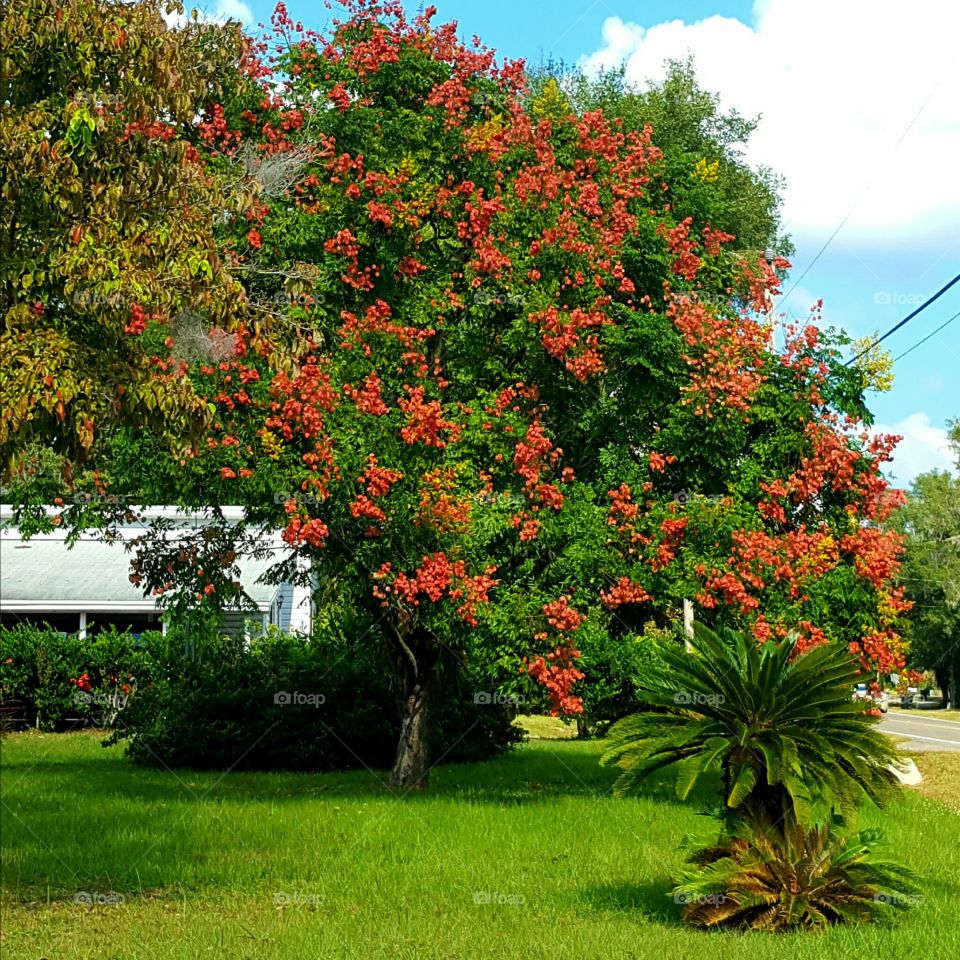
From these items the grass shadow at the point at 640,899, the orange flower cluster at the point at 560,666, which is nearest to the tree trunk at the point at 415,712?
the orange flower cluster at the point at 560,666

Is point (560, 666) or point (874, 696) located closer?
point (874, 696)

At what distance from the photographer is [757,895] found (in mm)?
9039

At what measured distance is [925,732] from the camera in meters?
39.1

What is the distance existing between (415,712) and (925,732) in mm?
25470

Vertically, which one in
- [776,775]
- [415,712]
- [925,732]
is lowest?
[925,732]

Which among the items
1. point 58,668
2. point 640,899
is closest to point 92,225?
point 640,899

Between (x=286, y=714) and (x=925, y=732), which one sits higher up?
(x=286, y=714)

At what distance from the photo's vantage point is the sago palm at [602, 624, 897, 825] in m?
9.13

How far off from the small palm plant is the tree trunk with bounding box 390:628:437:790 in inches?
367

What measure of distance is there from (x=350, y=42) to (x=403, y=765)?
1051 centimetres

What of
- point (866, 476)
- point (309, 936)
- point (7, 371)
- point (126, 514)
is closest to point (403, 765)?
point (126, 514)

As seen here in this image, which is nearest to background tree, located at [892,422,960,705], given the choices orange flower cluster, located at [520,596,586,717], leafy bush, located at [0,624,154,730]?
leafy bush, located at [0,624,154,730]

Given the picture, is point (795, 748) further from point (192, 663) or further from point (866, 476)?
point (192, 663)

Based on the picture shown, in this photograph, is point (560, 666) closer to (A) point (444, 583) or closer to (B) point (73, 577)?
(A) point (444, 583)
